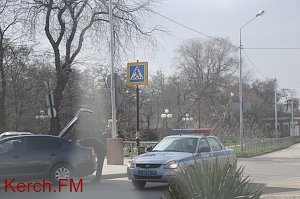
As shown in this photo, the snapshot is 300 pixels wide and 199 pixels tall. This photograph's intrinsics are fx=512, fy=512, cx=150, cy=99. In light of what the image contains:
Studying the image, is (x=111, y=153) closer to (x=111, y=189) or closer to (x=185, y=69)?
(x=111, y=189)

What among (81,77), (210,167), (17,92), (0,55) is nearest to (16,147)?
(210,167)

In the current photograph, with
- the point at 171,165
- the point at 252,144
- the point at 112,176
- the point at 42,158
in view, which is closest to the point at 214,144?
the point at 171,165

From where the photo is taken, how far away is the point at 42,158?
14.3m

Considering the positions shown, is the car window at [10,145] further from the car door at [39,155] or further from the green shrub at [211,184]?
the green shrub at [211,184]

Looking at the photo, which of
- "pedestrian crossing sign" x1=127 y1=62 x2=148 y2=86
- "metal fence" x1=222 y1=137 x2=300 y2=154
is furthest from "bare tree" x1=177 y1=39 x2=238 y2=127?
"pedestrian crossing sign" x1=127 y1=62 x2=148 y2=86

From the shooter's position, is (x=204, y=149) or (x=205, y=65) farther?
(x=205, y=65)

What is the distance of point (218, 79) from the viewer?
77.6m

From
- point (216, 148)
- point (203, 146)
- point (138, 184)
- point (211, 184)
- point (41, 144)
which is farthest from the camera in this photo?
point (216, 148)

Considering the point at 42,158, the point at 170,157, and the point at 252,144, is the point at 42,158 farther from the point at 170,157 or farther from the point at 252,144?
the point at 252,144

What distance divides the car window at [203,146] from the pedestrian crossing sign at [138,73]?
722cm

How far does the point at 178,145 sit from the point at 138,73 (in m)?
7.77

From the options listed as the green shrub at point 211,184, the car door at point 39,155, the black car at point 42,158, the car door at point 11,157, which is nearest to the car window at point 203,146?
the black car at point 42,158

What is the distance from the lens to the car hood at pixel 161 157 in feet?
43.4

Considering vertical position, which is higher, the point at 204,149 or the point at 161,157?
the point at 204,149
